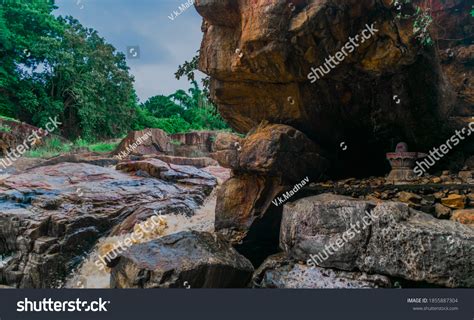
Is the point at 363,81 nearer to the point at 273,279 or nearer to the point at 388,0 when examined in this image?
the point at 388,0

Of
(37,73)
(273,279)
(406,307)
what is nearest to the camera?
(406,307)

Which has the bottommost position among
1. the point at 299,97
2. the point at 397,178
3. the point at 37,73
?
the point at 397,178

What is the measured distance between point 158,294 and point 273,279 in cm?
138

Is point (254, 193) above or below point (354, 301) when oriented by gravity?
above

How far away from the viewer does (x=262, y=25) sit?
505 cm

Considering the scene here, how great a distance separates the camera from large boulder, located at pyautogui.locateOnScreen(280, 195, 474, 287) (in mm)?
3895

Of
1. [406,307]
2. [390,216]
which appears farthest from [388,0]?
[406,307]
